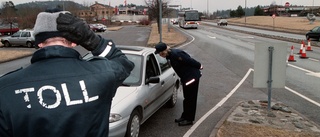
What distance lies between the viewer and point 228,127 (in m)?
5.68

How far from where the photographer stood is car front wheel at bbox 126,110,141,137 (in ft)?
16.0

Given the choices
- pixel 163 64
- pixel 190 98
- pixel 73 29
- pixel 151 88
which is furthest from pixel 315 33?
pixel 73 29

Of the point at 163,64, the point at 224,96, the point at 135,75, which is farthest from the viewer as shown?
the point at 224,96

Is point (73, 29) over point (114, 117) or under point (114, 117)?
over

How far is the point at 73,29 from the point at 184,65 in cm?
445

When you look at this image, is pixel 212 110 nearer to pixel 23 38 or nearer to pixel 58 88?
pixel 58 88

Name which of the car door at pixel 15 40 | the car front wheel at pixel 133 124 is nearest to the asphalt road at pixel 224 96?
the car front wheel at pixel 133 124

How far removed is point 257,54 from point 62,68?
18.2ft

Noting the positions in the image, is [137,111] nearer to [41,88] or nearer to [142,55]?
[142,55]

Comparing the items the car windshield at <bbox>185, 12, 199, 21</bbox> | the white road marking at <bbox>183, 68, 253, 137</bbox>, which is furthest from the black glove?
the car windshield at <bbox>185, 12, 199, 21</bbox>

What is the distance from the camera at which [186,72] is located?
609cm

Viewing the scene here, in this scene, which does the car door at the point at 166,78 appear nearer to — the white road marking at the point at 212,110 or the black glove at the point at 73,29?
the white road marking at the point at 212,110

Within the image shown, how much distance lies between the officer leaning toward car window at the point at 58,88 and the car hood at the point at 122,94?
117 inches

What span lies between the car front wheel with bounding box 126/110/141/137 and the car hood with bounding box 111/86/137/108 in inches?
12.1
